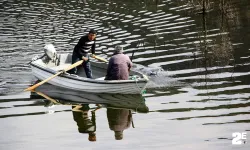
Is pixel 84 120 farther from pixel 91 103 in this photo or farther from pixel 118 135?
pixel 118 135

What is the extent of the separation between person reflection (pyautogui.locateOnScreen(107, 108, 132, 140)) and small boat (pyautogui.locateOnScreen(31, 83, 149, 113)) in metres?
→ 0.38

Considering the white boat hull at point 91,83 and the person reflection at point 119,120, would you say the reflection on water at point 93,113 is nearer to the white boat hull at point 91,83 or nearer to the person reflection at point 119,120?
the person reflection at point 119,120

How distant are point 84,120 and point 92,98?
2.30 meters

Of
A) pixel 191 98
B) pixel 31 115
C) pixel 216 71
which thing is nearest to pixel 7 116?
pixel 31 115

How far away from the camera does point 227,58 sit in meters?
22.6

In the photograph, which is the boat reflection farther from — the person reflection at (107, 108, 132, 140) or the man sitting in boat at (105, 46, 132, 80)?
the man sitting in boat at (105, 46, 132, 80)

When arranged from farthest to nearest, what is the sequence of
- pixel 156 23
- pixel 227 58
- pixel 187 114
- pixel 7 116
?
pixel 156 23
pixel 227 58
pixel 7 116
pixel 187 114

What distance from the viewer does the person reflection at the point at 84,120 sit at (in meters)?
15.8

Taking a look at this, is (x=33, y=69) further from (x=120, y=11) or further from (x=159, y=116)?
(x=120, y=11)

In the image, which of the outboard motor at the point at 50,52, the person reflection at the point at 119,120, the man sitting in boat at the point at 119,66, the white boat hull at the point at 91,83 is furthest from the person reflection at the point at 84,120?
the outboard motor at the point at 50,52

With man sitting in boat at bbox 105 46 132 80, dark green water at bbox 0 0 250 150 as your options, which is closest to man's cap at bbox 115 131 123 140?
dark green water at bbox 0 0 250 150

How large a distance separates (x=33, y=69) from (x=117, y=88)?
202 inches

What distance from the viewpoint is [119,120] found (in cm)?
1667

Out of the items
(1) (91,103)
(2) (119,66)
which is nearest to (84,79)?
(1) (91,103)
